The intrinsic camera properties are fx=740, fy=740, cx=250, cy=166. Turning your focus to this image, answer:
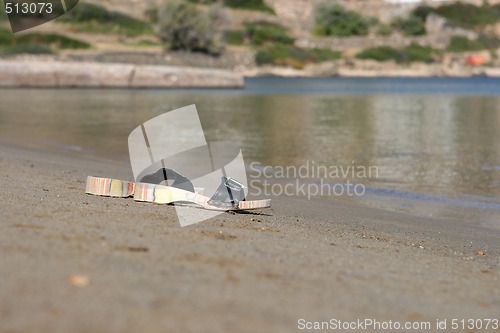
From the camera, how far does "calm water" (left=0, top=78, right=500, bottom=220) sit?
12.0 m

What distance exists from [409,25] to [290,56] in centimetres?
2665

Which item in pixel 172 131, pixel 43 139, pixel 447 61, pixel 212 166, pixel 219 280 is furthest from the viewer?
pixel 447 61

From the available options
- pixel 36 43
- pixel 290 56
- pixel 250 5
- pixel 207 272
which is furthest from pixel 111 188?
pixel 250 5

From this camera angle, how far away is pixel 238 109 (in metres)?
Answer: 27.5

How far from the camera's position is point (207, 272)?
420cm

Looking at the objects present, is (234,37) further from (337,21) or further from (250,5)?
(250,5)

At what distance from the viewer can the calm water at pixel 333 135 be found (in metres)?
12.0

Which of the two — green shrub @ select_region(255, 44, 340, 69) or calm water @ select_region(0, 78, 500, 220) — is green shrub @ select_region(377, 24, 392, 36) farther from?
calm water @ select_region(0, 78, 500, 220)

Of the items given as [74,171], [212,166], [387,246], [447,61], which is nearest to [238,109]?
[212,166]

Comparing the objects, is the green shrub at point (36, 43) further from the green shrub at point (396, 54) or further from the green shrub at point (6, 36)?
the green shrub at point (396, 54)

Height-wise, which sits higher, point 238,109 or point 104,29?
point 104,29

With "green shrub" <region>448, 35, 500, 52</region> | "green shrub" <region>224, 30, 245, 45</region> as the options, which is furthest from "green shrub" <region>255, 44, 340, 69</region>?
"green shrub" <region>448, 35, 500, 52</region>

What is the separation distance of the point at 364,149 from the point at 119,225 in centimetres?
1107

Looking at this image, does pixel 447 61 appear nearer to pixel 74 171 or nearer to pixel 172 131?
pixel 172 131
